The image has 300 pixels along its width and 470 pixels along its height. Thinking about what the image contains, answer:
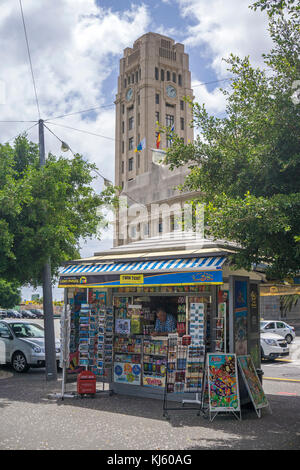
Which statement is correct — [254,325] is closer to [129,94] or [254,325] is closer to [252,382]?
[252,382]

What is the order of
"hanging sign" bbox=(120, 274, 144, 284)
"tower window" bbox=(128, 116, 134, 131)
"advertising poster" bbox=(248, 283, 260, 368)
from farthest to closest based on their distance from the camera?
"tower window" bbox=(128, 116, 134, 131) → "advertising poster" bbox=(248, 283, 260, 368) → "hanging sign" bbox=(120, 274, 144, 284)

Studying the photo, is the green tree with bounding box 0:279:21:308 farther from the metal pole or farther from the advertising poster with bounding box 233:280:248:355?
the advertising poster with bounding box 233:280:248:355

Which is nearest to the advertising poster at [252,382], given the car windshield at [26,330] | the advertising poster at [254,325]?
the advertising poster at [254,325]

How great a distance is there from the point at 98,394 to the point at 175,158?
5919 millimetres

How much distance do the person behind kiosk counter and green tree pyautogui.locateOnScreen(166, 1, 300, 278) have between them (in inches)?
108

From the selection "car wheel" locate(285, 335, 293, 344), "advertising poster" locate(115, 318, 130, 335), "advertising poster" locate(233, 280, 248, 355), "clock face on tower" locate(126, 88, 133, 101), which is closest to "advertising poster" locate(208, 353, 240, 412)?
"advertising poster" locate(233, 280, 248, 355)

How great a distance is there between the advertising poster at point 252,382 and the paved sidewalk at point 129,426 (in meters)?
0.29

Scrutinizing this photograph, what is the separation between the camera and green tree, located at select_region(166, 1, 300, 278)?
294 inches

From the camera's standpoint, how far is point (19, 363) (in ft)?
49.9

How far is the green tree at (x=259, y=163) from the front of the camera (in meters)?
7.46

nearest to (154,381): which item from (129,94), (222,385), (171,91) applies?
(222,385)

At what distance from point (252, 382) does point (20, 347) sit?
29.8ft

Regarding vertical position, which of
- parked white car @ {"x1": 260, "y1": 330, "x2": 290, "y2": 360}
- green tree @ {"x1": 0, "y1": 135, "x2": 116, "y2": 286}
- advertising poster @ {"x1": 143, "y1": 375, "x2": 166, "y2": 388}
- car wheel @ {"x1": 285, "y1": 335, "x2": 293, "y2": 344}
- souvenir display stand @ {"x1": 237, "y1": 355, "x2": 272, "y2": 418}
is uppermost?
green tree @ {"x1": 0, "y1": 135, "x2": 116, "y2": 286}
